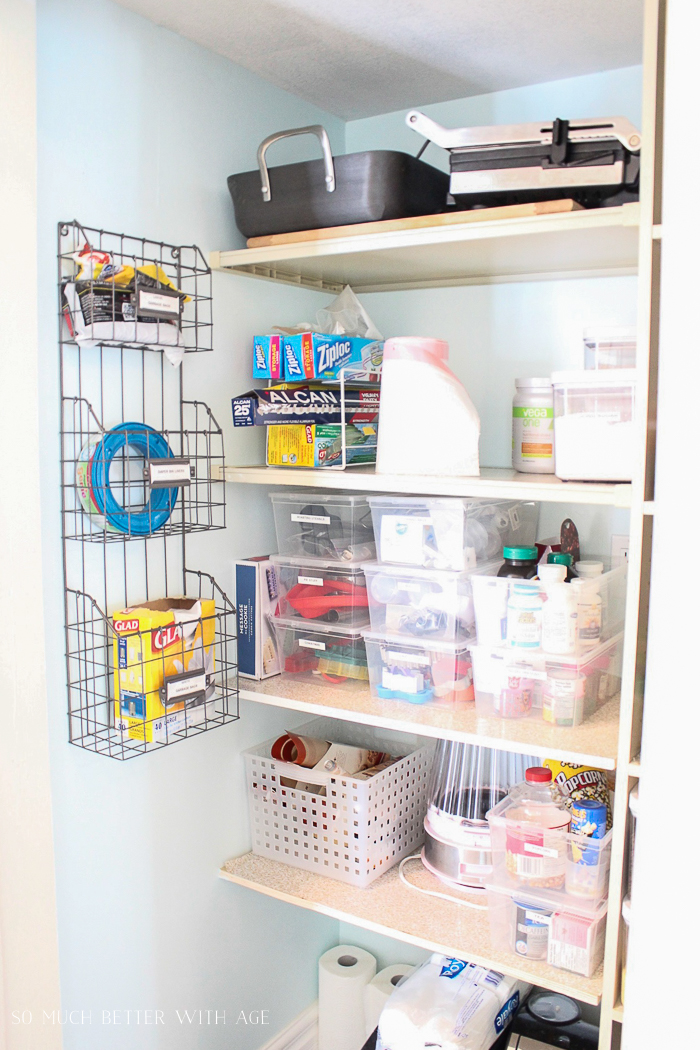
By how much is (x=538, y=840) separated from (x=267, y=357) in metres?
1.03

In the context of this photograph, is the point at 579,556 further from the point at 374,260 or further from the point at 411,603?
the point at 374,260

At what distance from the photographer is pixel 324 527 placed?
1.73 meters

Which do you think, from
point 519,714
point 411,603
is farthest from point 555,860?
point 411,603

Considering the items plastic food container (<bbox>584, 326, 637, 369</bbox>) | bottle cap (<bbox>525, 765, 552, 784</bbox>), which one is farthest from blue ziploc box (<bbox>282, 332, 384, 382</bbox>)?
bottle cap (<bbox>525, 765, 552, 784</bbox>)

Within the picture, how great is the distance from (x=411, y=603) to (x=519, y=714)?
0.91 feet

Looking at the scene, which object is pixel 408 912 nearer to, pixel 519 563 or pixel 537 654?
pixel 537 654

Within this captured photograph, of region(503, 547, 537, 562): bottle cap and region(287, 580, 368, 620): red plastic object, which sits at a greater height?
region(503, 547, 537, 562): bottle cap

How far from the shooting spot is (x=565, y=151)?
1.33 meters

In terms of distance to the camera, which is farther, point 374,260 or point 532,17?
point 374,260

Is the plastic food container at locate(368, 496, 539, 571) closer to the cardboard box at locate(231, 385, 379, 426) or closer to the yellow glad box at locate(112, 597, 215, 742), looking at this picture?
the cardboard box at locate(231, 385, 379, 426)

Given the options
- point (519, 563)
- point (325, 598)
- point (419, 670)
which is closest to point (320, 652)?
point (325, 598)

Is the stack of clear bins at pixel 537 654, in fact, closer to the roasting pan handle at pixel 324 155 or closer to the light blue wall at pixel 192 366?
the light blue wall at pixel 192 366

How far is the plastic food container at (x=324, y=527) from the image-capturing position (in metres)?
1.69

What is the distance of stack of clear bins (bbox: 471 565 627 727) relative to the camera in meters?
1.43
